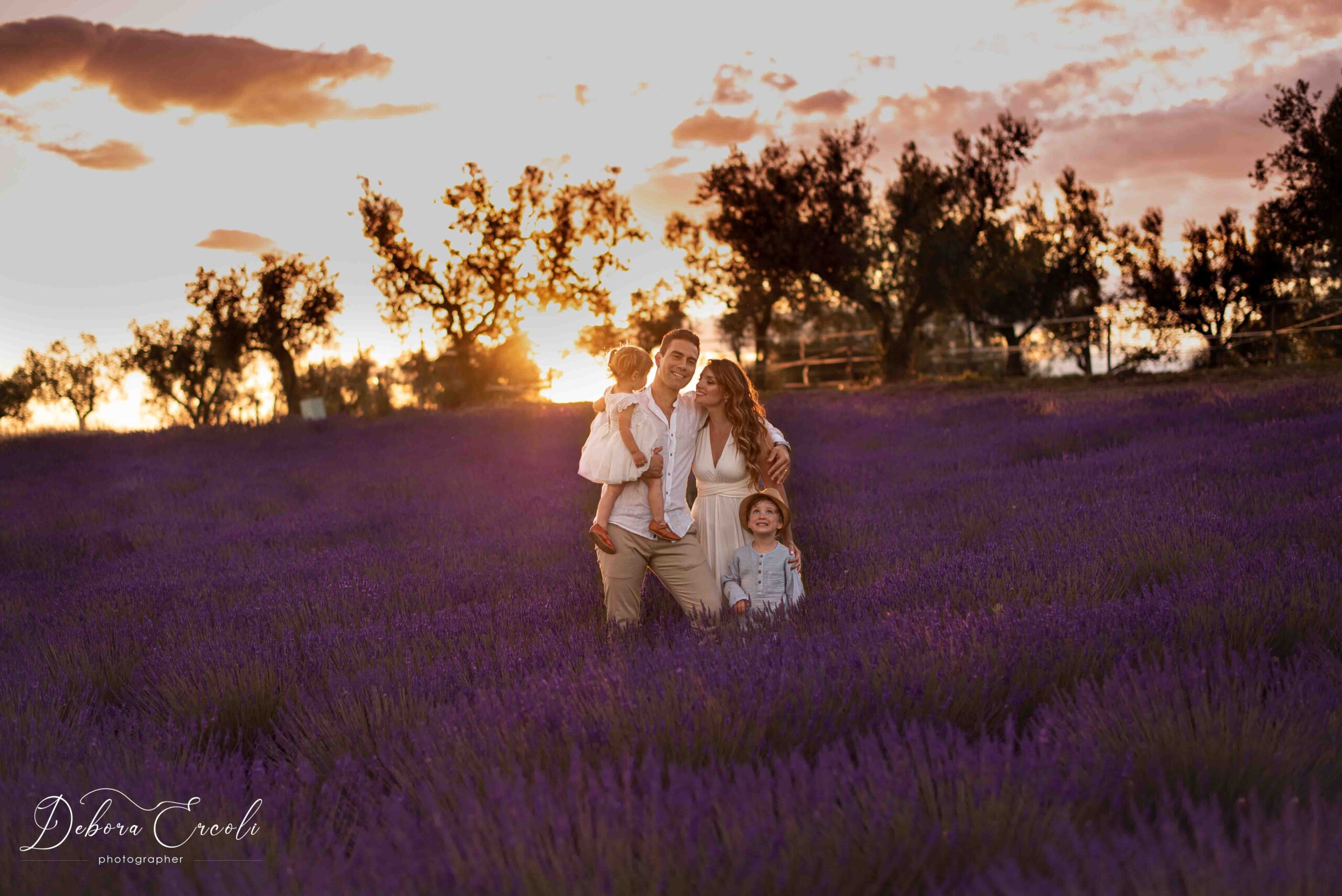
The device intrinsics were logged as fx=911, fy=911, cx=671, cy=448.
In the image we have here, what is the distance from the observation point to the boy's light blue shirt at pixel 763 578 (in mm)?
4598

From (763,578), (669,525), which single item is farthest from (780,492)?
(669,525)

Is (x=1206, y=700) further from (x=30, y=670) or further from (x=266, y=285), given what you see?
(x=266, y=285)

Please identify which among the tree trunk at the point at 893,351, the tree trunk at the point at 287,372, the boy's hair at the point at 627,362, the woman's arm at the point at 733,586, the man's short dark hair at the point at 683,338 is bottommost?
the woman's arm at the point at 733,586

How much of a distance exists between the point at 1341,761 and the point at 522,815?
1.86 m

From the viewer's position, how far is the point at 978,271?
→ 30.3m

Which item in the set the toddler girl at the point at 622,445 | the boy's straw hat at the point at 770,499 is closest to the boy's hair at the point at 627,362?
the toddler girl at the point at 622,445

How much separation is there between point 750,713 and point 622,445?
2.16 metres

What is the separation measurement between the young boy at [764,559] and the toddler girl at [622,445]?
0.42 meters

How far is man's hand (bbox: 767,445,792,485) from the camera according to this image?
15.6 feet

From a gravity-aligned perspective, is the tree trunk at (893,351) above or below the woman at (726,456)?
above

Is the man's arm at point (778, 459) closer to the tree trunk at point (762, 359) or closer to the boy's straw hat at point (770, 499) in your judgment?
the boy's straw hat at point (770, 499)

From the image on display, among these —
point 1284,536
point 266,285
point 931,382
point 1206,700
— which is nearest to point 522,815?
point 1206,700

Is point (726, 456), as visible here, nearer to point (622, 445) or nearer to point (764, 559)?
point (764, 559)

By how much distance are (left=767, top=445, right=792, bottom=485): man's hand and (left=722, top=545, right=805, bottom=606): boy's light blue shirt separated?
359 mm
